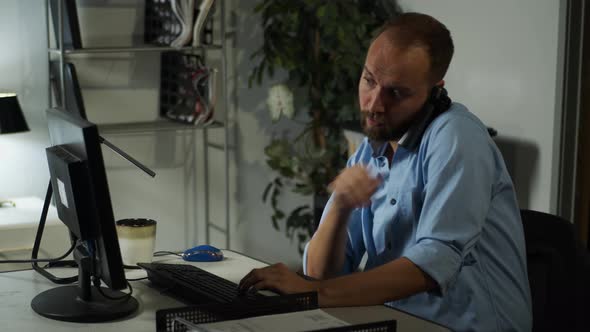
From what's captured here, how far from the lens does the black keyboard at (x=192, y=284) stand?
1.68 meters

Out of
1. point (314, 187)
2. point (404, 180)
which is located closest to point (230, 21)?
point (314, 187)

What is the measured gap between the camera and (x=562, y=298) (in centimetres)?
180

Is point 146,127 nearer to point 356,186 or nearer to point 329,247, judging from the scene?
point 329,247

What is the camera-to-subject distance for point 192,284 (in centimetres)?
177

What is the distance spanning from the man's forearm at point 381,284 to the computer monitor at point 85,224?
0.40 metres

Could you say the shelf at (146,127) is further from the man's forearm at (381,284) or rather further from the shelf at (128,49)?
the man's forearm at (381,284)

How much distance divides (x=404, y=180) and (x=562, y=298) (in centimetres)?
42

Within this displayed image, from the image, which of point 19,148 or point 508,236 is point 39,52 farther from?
point 508,236

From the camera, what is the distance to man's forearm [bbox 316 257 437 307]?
1650 millimetres

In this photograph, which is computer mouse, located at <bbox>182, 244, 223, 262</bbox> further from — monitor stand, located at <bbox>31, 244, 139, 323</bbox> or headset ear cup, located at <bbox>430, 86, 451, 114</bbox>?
headset ear cup, located at <bbox>430, 86, 451, 114</bbox>

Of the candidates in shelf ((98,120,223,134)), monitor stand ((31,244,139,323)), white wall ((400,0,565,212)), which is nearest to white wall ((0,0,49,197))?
shelf ((98,120,223,134))

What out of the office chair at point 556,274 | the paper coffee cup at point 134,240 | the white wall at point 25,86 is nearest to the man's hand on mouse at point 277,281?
the paper coffee cup at point 134,240

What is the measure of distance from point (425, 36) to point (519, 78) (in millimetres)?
1393

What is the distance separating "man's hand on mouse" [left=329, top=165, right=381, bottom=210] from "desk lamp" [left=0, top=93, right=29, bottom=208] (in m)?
1.91
